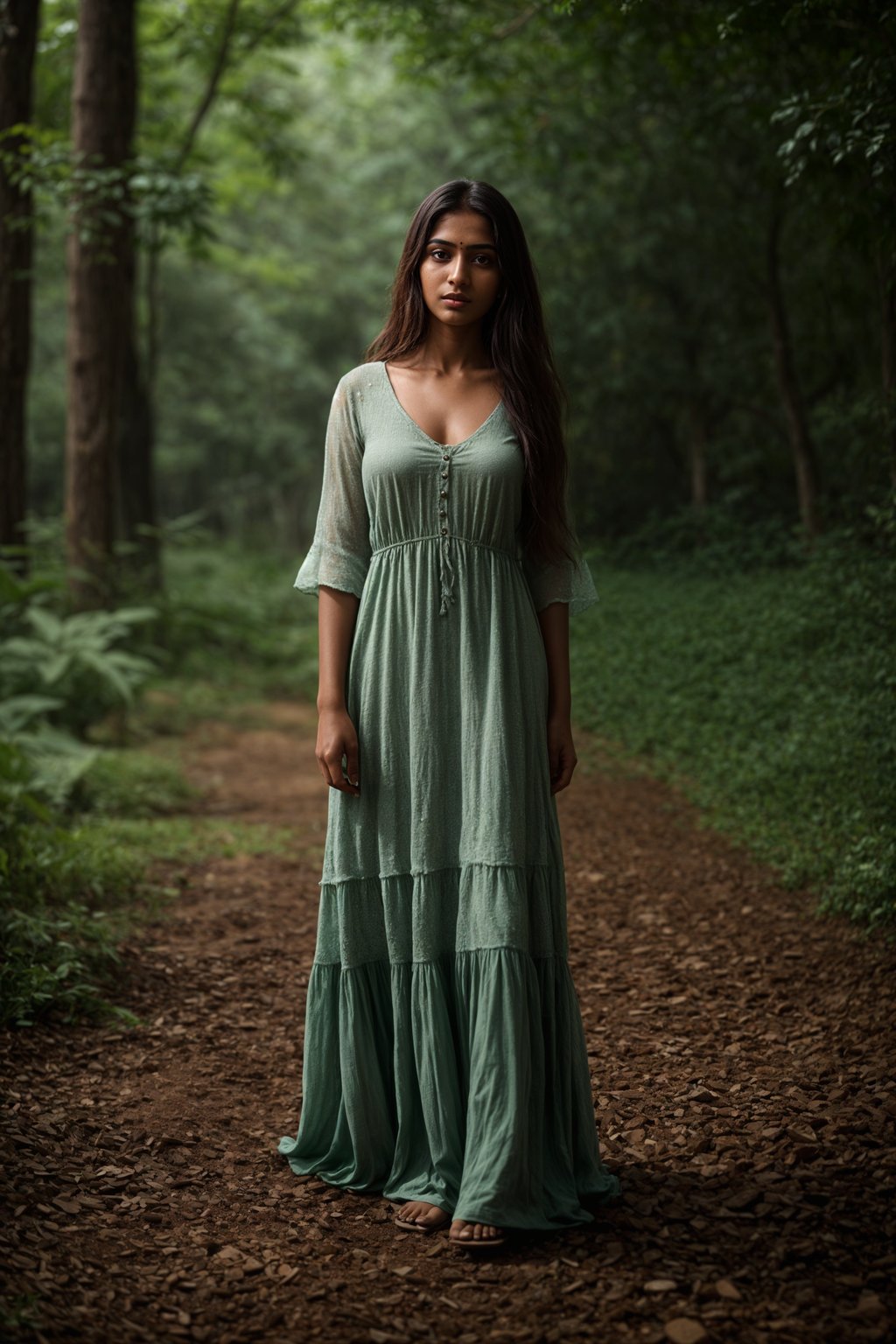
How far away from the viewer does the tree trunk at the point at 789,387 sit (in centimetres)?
705

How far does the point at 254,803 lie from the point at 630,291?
4.95 m

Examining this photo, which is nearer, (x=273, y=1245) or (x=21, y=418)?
(x=273, y=1245)

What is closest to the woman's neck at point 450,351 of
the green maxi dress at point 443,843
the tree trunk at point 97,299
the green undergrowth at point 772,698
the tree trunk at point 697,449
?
the green maxi dress at point 443,843

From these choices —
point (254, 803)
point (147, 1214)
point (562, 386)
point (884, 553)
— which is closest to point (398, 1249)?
point (147, 1214)

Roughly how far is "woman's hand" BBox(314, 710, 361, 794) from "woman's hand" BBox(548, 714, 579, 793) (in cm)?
49

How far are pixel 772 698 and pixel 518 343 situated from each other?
3.94 meters

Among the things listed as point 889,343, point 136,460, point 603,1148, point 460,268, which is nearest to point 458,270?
point 460,268

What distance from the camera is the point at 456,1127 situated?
2.84 metres

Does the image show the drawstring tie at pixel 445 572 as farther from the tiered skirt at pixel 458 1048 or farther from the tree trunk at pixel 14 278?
the tree trunk at pixel 14 278

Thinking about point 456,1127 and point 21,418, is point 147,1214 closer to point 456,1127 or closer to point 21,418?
point 456,1127

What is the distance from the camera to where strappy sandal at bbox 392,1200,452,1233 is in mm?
2805

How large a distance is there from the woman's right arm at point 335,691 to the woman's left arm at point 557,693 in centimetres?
49

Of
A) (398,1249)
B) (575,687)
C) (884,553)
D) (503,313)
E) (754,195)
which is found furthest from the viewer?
(754,195)

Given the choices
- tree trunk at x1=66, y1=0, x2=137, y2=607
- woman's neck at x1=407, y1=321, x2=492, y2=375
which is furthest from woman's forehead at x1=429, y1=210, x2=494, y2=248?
tree trunk at x1=66, y1=0, x2=137, y2=607
